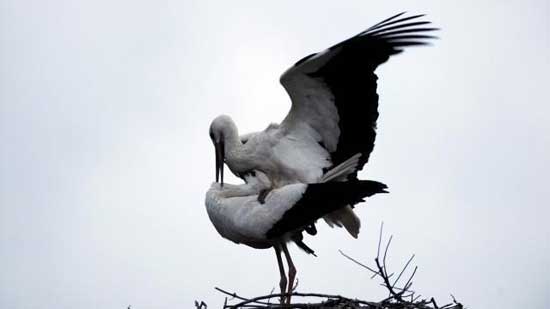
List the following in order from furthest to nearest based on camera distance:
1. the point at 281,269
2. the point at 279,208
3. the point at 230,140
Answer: the point at 230,140
the point at 281,269
the point at 279,208

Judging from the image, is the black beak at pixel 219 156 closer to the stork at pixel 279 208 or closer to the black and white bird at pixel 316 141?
the black and white bird at pixel 316 141

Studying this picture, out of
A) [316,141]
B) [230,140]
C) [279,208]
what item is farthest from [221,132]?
[279,208]

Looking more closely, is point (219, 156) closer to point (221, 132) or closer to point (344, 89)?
point (221, 132)

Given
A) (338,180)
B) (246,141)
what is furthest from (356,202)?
(246,141)

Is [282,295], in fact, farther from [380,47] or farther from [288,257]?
[380,47]

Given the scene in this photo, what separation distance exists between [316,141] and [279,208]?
0.98 m

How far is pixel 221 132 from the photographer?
9.67 metres

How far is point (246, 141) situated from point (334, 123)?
2.42 feet

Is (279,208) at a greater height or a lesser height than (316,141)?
lesser

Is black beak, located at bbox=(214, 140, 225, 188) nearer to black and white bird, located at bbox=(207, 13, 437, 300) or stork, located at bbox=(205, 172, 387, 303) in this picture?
black and white bird, located at bbox=(207, 13, 437, 300)

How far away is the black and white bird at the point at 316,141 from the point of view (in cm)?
868

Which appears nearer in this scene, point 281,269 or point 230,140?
point 281,269

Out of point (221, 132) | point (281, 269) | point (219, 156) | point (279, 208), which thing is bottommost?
point (281, 269)

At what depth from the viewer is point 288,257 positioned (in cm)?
919
